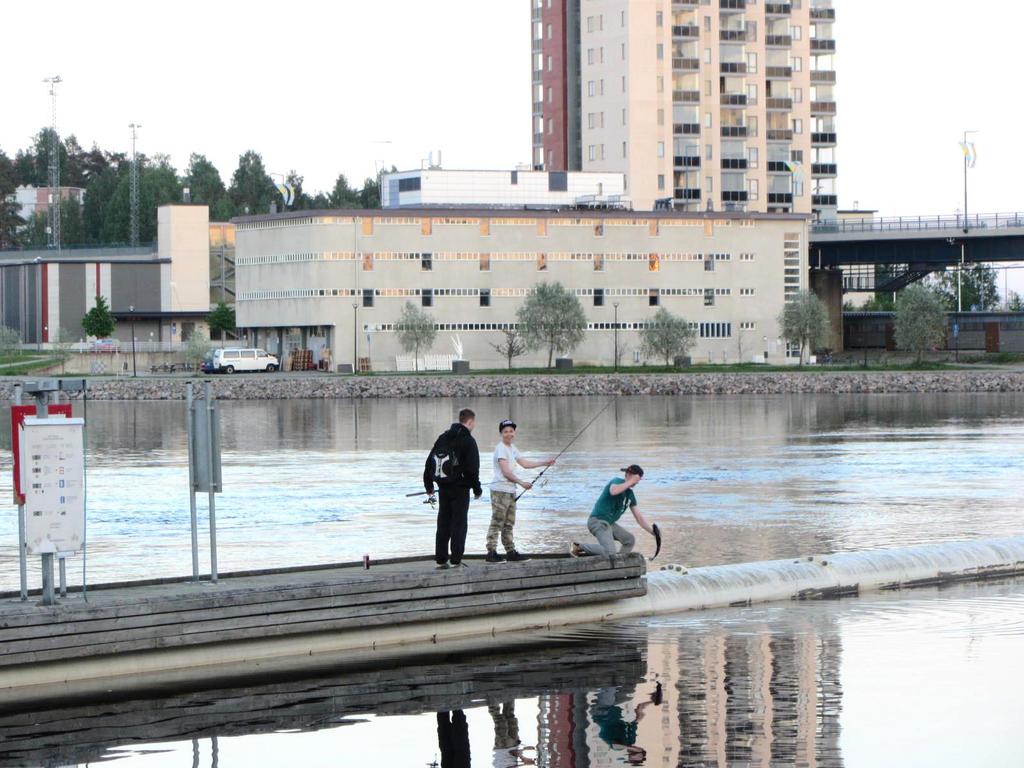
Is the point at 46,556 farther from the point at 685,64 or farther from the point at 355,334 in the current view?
the point at 685,64

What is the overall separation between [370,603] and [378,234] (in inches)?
3899

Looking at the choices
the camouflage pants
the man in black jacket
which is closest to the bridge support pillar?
the camouflage pants

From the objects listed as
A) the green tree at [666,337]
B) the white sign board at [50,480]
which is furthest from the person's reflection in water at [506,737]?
the green tree at [666,337]

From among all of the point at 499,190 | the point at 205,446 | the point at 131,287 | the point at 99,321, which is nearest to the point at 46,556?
the point at 205,446

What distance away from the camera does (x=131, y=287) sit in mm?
142625

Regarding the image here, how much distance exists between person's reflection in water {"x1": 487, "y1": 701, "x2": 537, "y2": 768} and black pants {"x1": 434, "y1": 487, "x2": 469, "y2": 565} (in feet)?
11.3

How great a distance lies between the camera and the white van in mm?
117375

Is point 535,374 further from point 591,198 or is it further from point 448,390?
point 591,198

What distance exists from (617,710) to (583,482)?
25911 millimetres

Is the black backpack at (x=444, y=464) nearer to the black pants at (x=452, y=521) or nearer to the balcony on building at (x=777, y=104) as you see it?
the black pants at (x=452, y=521)

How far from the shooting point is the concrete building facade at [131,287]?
459ft

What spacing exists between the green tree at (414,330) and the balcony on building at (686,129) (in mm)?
45317

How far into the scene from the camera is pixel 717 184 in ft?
507

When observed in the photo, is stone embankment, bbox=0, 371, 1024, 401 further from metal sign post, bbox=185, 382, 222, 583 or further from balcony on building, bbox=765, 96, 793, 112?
metal sign post, bbox=185, 382, 222, 583
